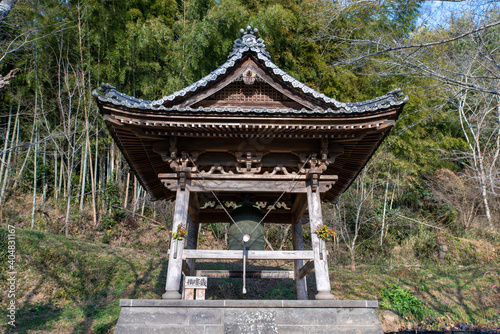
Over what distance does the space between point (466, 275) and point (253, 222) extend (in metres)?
10.8

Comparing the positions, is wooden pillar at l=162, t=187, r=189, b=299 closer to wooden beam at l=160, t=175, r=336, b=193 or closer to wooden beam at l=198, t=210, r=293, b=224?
wooden beam at l=160, t=175, r=336, b=193

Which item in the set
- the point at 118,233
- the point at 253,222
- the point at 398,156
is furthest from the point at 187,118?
the point at 398,156

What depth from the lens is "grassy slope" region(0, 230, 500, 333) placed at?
9820 millimetres

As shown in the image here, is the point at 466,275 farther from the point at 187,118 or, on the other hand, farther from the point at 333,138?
the point at 187,118

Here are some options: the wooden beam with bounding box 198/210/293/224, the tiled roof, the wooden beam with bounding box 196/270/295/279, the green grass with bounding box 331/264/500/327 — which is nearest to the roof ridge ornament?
the tiled roof

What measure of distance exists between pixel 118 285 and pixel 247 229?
6.86 meters

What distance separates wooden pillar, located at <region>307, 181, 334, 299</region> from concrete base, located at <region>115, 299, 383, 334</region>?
40 cm

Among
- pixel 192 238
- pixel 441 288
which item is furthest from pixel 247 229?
pixel 441 288

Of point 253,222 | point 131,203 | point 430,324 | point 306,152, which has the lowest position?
point 430,324

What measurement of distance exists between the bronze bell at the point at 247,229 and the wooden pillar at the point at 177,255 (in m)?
1.00

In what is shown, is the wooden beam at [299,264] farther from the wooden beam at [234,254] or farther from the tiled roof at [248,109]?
the tiled roof at [248,109]

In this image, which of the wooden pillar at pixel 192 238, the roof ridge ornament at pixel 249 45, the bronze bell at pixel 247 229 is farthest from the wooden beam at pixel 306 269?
the roof ridge ornament at pixel 249 45

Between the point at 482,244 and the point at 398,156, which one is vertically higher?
the point at 398,156

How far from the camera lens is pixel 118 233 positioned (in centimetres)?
1617
